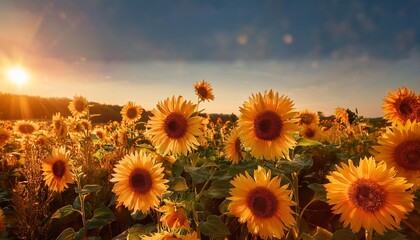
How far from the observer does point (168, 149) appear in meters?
2.92

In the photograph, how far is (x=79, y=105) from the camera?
24.3ft

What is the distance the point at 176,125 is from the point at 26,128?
241 inches

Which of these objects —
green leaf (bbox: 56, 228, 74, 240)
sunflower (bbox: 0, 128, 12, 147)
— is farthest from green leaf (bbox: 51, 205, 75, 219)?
sunflower (bbox: 0, 128, 12, 147)

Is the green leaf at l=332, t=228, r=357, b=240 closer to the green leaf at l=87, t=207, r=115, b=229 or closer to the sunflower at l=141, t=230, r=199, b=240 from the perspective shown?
the sunflower at l=141, t=230, r=199, b=240

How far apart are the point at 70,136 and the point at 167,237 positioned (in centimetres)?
535

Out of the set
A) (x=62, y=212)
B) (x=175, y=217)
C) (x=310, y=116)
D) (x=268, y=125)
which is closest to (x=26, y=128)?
(x=62, y=212)

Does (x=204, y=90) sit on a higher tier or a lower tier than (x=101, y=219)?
higher

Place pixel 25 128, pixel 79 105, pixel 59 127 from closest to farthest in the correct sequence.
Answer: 1. pixel 59 127
2. pixel 79 105
3. pixel 25 128

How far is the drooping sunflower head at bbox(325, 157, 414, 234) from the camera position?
205 cm

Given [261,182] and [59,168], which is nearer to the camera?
[261,182]

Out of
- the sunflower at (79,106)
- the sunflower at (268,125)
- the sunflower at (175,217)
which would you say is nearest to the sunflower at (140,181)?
the sunflower at (175,217)

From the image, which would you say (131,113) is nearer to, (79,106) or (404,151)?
(79,106)

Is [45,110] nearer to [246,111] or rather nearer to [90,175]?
[90,175]

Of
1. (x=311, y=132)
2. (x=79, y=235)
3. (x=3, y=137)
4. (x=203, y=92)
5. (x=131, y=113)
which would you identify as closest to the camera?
(x=79, y=235)
